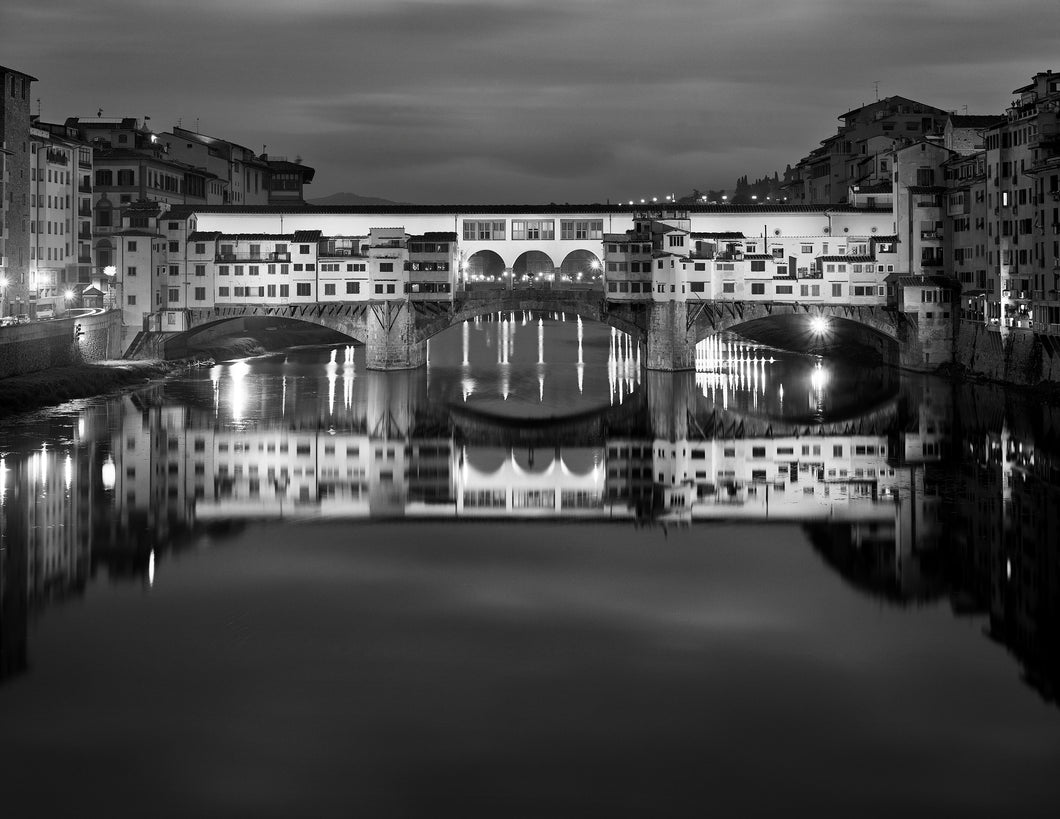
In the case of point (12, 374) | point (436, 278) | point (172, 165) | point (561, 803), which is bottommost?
point (561, 803)

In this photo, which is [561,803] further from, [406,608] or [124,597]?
[124,597]

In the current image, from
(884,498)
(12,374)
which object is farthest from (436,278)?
(884,498)

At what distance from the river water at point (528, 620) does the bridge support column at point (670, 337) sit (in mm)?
17419

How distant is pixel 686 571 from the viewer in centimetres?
2314

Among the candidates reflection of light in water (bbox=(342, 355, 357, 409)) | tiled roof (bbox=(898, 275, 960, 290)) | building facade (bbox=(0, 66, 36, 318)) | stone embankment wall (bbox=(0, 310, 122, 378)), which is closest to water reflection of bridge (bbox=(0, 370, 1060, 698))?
reflection of light in water (bbox=(342, 355, 357, 409))

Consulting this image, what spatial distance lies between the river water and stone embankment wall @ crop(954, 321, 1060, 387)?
16.3ft

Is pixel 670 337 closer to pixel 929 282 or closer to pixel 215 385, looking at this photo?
pixel 929 282

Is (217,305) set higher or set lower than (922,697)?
higher

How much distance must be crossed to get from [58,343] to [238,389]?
6.34 meters

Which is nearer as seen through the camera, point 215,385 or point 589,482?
point 589,482

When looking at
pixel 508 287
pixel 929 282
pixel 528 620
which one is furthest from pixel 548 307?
pixel 528 620

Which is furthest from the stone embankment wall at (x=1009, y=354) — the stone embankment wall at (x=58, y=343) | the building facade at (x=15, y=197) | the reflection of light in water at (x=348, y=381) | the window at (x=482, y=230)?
the building facade at (x=15, y=197)

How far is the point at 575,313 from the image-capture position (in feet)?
193

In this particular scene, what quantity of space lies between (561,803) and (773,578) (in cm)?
947
